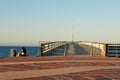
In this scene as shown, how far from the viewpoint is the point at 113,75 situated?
17156 mm

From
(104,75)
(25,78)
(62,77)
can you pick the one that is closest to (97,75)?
(104,75)

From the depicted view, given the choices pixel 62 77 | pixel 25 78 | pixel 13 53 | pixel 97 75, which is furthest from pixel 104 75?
pixel 13 53

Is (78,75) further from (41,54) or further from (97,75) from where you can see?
(41,54)

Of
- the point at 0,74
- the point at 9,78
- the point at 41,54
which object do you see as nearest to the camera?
the point at 9,78

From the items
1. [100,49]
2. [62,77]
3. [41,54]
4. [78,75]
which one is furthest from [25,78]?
[100,49]

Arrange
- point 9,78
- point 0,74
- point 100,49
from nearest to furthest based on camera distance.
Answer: point 9,78 < point 0,74 < point 100,49

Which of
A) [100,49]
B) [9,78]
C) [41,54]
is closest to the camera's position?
[9,78]

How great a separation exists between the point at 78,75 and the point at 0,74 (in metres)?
3.57

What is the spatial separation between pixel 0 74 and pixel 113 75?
527 cm

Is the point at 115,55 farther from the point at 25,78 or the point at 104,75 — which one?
the point at 25,78

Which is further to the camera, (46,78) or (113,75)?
(113,75)

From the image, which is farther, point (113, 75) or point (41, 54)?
point (41, 54)

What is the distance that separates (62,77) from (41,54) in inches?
703

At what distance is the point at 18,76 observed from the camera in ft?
52.0
